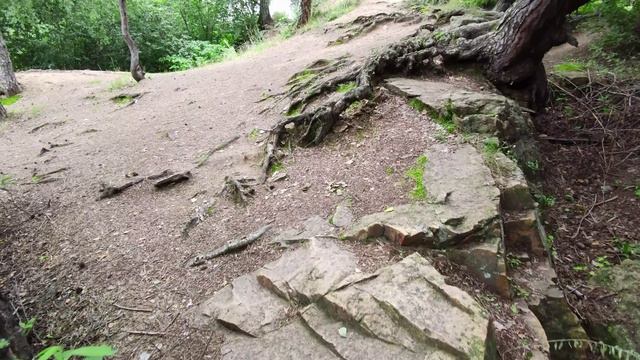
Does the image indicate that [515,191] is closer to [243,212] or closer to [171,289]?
[243,212]

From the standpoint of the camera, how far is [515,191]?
335 centimetres

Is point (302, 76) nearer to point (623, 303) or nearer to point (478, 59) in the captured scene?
point (478, 59)

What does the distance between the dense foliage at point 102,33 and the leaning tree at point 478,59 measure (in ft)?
35.2

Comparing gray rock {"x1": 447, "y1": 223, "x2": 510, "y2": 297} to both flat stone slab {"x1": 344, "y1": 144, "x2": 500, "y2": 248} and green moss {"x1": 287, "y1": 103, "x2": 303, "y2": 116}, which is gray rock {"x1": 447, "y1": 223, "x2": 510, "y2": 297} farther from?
green moss {"x1": 287, "y1": 103, "x2": 303, "y2": 116}

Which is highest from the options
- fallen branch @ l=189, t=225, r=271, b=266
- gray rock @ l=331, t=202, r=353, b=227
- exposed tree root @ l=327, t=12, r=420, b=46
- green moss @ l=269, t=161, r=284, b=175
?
exposed tree root @ l=327, t=12, r=420, b=46

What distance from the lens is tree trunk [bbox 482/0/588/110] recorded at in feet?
15.3

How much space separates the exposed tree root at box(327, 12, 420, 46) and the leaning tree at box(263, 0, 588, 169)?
4619 mm

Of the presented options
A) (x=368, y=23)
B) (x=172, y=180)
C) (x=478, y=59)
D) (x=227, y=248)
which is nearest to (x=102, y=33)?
(x=368, y=23)

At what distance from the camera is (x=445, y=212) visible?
3059mm

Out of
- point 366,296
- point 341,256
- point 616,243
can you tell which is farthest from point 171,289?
point 616,243

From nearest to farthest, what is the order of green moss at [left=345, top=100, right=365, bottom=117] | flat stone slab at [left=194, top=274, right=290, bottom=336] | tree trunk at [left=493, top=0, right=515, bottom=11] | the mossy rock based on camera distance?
flat stone slab at [left=194, top=274, right=290, bottom=336] → the mossy rock → green moss at [left=345, top=100, right=365, bottom=117] → tree trunk at [left=493, top=0, right=515, bottom=11]

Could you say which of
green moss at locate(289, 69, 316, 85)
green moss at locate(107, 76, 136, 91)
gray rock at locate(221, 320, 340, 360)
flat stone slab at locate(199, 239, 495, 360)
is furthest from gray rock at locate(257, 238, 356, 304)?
green moss at locate(107, 76, 136, 91)

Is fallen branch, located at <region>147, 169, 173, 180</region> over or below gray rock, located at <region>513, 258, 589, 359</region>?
over

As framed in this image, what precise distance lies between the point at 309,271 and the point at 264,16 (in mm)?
19343
